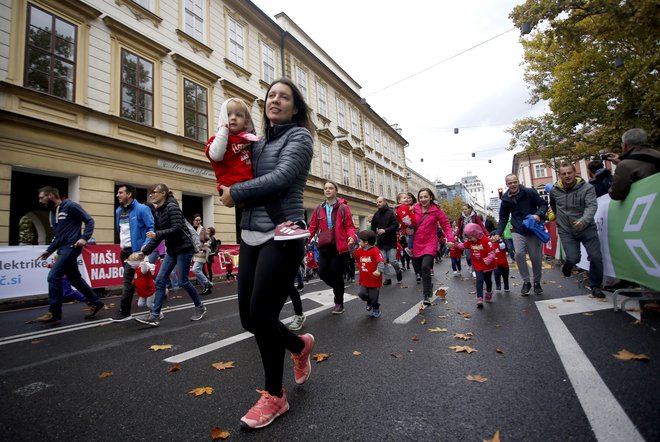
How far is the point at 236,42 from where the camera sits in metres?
17.1

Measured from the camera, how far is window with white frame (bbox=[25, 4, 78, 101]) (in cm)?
970

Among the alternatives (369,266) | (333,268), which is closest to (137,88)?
(333,268)

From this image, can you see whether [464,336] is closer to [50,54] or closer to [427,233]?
[427,233]

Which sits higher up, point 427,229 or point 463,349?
point 427,229

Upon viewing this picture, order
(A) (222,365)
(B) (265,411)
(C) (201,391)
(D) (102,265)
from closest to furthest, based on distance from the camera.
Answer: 1. (B) (265,411)
2. (C) (201,391)
3. (A) (222,365)
4. (D) (102,265)

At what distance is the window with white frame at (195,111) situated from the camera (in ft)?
46.4

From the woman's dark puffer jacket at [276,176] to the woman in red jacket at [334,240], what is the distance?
2870 mm

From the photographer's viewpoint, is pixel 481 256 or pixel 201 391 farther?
pixel 481 256

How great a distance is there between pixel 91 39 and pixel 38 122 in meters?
3.59

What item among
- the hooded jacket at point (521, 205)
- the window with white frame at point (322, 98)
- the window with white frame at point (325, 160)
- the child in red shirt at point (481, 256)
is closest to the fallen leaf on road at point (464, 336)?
the child in red shirt at point (481, 256)

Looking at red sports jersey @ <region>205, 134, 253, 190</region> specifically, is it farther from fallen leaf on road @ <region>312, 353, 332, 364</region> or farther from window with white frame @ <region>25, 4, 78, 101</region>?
window with white frame @ <region>25, 4, 78, 101</region>

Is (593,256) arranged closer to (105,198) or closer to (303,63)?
(105,198)

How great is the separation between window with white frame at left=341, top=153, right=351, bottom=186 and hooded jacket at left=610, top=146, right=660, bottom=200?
2268 cm

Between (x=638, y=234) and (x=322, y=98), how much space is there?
23571 millimetres
